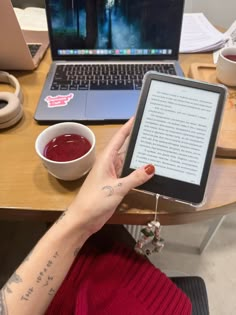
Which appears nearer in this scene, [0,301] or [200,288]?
[0,301]

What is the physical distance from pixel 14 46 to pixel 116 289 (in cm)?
58

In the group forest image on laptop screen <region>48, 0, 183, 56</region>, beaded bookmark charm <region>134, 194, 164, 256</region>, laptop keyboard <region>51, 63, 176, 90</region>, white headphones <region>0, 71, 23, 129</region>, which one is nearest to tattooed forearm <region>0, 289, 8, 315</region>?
beaded bookmark charm <region>134, 194, 164, 256</region>

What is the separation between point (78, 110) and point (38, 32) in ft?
1.29

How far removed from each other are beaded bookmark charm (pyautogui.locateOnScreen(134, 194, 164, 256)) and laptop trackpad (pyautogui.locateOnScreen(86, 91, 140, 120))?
0.23 m

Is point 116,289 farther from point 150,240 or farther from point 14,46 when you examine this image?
point 14,46

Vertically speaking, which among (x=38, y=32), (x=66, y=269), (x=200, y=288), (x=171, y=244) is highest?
(x=38, y=32)

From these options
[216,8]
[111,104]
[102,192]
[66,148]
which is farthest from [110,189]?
[216,8]

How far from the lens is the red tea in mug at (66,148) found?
1.65 ft

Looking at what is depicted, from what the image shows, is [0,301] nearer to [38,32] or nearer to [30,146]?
[30,146]

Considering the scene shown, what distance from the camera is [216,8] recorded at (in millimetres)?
1267

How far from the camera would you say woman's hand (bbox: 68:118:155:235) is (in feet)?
1.46

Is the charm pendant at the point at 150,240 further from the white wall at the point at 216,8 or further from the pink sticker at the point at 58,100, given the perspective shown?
the white wall at the point at 216,8

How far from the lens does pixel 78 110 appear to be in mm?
642

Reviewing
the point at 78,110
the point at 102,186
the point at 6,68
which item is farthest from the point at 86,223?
the point at 6,68
